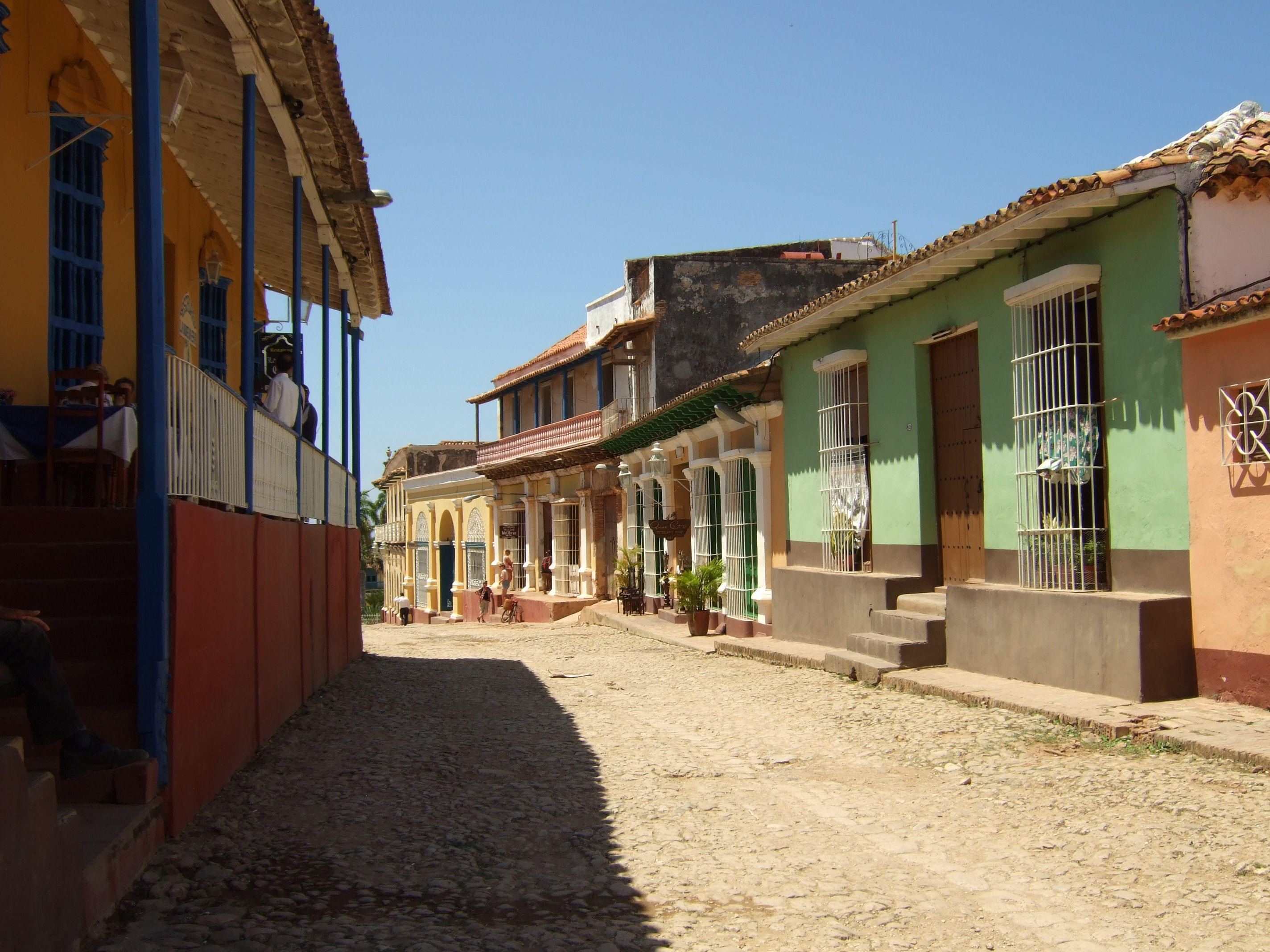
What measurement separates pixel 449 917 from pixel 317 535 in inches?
258

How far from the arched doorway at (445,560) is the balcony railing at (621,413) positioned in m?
13.2

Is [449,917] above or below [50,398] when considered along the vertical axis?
below

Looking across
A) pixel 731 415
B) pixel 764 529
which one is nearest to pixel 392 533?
pixel 731 415

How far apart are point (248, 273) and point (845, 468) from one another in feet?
25.2

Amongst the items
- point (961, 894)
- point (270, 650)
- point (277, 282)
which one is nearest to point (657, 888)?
point (961, 894)

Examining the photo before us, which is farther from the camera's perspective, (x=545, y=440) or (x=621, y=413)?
(x=545, y=440)

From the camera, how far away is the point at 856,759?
289 inches

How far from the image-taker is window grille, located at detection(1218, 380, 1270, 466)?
7.30 m

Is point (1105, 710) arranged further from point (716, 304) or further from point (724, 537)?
point (716, 304)

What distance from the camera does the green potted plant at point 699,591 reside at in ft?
54.4

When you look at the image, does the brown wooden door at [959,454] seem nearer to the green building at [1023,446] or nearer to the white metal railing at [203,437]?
the green building at [1023,446]

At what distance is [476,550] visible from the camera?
33.6 metres

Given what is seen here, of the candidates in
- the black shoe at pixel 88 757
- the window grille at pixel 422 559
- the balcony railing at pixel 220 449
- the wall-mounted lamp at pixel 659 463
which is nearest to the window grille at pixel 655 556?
the wall-mounted lamp at pixel 659 463

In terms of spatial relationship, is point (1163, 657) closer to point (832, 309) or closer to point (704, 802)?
point (704, 802)
